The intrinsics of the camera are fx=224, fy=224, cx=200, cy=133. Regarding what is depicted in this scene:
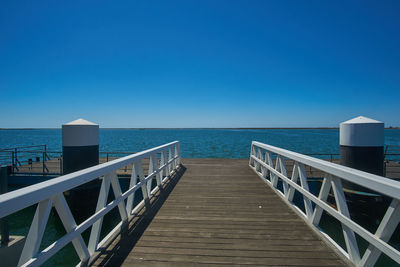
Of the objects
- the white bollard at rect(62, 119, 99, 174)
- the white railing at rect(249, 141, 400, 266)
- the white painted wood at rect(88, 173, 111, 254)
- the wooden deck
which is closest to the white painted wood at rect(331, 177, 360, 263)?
the white railing at rect(249, 141, 400, 266)

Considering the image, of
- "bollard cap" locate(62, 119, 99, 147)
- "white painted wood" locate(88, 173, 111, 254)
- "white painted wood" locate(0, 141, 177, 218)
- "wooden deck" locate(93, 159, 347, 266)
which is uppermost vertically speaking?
"bollard cap" locate(62, 119, 99, 147)

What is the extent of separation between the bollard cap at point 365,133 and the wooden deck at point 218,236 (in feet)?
8.10

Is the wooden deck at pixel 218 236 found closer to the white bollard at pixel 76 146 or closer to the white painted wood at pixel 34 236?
the white painted wood at pixel 34 236

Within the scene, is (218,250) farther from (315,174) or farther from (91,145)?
(315,174)

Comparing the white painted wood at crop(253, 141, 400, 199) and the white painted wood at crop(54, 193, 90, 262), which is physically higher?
the white painted wood at crop(253, 141, 400, 199)

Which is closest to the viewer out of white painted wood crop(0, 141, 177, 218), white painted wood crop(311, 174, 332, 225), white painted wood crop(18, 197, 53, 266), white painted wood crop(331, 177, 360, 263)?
white painted wood crop(0, 141, 177, 218)

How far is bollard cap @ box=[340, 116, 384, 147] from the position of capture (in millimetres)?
5461

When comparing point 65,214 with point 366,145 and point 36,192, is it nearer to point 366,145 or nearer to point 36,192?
point 36,192

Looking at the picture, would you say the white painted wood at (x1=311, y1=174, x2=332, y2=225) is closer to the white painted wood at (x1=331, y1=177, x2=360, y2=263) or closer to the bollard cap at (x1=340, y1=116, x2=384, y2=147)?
the white painted wood at (x1=331, y1=177, x2=360, y2=263)

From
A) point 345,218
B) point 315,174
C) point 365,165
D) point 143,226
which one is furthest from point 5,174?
point 315,174

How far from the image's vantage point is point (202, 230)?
3463mm

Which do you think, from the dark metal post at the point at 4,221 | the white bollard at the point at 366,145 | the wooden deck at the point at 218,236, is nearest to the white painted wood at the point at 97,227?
the wooden deck at the point at 218,236

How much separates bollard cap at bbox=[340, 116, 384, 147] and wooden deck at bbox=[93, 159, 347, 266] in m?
2.47

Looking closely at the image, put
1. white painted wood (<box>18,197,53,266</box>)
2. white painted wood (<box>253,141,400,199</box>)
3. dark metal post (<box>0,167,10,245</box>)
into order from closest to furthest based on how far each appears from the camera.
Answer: white painted wood (<box>18,197,53,266</box>) < white painted wood (<box>253,141,400,199</box>) < dark metal post (<box>0,167,10,245</box>)
